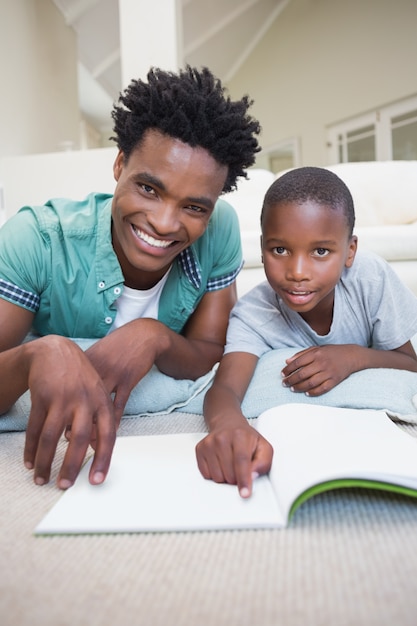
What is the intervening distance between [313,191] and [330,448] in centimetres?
56

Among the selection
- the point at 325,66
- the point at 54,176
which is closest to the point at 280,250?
the point at 54,176

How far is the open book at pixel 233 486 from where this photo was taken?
1.70ft

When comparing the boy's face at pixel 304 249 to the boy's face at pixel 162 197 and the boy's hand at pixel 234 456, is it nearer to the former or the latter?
the boy's face at pixel 162 197

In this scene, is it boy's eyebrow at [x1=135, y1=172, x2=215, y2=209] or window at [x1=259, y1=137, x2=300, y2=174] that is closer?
boy's eyebrow at [x1=135, y1=172, x2=215, y2=209]

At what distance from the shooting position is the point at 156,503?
1.83 feet

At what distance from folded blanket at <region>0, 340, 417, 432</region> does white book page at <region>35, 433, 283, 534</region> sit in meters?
0.31

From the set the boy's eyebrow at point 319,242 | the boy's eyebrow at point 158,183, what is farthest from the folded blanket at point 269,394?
the boy's eyebrow at point 158,183

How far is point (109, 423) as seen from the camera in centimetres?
64

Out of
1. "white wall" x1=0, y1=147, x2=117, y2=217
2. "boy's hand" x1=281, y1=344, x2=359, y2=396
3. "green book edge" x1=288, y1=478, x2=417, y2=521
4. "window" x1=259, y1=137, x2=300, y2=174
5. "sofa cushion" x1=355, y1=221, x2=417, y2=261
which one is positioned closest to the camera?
"green book edge" x1=288, y1=478, x2=417, y2=521

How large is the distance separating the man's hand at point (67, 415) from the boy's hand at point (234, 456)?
114mm

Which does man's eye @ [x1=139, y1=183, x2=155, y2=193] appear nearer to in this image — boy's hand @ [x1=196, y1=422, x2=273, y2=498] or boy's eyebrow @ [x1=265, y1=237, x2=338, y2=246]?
boy's eyebrow @ [x1=265, y1=237, x2=338, y2=246]

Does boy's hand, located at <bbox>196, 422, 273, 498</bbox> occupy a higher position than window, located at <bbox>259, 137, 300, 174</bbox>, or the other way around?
window, located at <bbox>259, 137, 300, 174</bbox>

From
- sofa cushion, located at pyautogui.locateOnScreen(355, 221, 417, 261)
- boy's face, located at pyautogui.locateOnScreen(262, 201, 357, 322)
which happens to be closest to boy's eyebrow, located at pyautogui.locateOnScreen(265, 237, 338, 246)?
boy's face, located at pyautogui.locateOnScreen(262, 201, 357, 322)

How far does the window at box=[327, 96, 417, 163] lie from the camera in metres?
5.04
